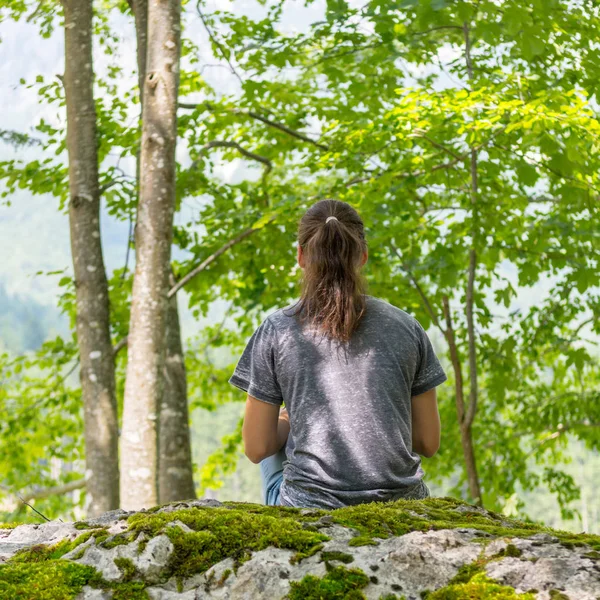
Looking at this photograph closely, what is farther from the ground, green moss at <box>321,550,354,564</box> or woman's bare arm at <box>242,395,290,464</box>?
woman's bare arm at <box>242,395,290,464</box>

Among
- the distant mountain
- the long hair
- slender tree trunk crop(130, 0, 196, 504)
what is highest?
the distant mountain

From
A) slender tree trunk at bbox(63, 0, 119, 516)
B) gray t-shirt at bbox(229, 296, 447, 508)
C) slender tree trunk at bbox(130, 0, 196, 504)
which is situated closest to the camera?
gray t-shirt at bbox(229, 296, 447, 508)

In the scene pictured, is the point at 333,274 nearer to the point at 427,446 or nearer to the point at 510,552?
the point at 427,446

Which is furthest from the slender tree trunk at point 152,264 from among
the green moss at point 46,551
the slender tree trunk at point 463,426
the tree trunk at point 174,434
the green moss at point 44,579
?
the green moss at point 44,579

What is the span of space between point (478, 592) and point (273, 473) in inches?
54.6

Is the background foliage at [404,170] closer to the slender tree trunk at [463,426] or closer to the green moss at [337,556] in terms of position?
the slender tree trunk at [463,426]

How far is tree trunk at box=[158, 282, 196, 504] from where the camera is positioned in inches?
271

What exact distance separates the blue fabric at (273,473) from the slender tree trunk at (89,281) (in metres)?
2.81

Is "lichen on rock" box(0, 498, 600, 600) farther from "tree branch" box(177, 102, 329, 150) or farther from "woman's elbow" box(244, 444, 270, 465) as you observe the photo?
"tree branch" box(177, 102, 329, 150)

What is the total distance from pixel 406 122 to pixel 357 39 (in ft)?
4.83

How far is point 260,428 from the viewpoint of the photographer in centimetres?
253

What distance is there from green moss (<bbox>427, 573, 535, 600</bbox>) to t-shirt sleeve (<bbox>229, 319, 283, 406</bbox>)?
3.69 feet

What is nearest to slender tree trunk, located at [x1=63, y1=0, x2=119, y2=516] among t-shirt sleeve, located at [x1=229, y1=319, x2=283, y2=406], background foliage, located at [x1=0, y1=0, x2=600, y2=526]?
background foliage, located at [x1=0, y1=0, x2=600, y2=526]

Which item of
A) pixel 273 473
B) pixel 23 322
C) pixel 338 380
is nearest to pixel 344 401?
pixel 338 380
